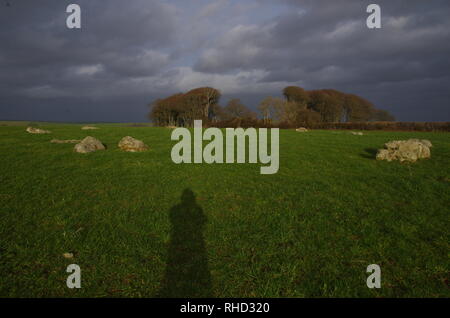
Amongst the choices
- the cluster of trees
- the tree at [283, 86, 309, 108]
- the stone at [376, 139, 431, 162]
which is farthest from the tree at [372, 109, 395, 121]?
the stone at [376, 139, 431, 162]

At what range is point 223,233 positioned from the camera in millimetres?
6625

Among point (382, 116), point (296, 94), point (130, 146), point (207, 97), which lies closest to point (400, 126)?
point (382, 116)

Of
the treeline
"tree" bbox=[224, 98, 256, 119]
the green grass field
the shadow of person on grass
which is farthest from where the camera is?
"tree" bbox=[224, 98, 256, 119]

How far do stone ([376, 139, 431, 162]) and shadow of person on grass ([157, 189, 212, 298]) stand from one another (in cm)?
1547

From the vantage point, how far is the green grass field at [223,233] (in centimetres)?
468

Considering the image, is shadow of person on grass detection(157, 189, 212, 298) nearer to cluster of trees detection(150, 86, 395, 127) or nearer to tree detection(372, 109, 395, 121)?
cluster of trees detection(150, 86, 395, 127)

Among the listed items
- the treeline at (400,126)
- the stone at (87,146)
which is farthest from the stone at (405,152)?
the treeline at (400,126)

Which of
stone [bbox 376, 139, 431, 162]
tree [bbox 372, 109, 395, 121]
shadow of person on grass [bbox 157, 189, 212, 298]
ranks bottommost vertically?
shadow of person on grass [bbox 157, 189, 212, 298]

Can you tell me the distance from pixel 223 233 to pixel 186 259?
1.52 metres

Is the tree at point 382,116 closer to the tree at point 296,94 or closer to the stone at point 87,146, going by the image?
the tree at point 296,94

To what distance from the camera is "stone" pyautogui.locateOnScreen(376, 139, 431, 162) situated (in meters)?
15.0
